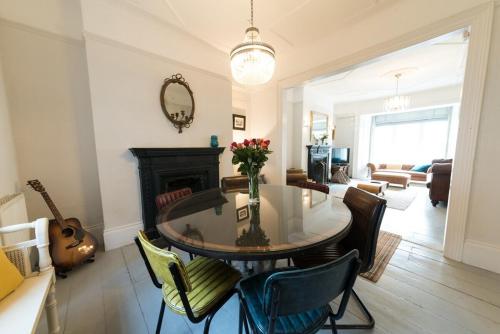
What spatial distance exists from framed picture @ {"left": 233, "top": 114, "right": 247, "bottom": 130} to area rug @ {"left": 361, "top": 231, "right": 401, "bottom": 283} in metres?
3.03

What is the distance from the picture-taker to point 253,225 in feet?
3.93

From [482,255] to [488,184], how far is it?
27.2 inches

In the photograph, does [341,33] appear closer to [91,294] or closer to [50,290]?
[50,290]

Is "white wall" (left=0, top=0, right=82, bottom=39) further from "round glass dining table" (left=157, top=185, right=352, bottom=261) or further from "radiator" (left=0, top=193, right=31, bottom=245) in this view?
"round glass dining table" (left=157, top=185, right=352, bottom=261)

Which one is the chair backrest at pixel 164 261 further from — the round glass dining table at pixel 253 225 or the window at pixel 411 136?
the window at pixel 411 136

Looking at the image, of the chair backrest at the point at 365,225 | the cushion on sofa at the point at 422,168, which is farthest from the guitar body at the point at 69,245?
the cushion on sofa at the point at 422,168

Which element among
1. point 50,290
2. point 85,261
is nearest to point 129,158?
point 85,261

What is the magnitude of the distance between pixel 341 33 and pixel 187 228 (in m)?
3.12

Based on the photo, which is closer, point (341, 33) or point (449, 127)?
point (341, 33)

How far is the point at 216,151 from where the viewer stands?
3.02 m

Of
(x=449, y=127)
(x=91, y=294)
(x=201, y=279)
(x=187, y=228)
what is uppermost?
(x=449, y=127)

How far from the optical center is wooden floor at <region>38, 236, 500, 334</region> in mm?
1235

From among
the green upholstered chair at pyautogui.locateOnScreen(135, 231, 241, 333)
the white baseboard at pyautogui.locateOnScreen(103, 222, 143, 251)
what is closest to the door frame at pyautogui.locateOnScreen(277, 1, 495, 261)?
the green upholstered chair at pyautogui.locateOnScreen(135, 231, 241, 333)

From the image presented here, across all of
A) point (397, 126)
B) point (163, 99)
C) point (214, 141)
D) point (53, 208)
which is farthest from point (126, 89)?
point (397, 126)
